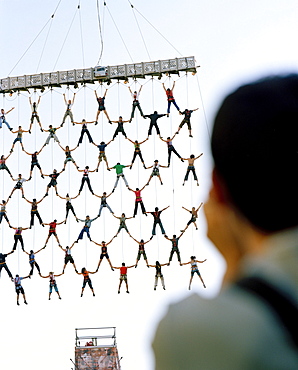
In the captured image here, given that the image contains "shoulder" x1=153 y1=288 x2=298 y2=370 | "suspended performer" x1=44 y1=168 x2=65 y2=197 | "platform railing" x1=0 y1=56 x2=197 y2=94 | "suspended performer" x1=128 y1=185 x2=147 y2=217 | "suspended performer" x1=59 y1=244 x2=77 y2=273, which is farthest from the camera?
"suspended performer" x1=44 y1=168 x2=65 y2=197

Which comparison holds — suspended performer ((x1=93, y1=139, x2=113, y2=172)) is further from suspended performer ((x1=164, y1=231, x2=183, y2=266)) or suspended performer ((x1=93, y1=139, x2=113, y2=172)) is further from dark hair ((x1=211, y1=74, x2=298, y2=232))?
dark hair ((x1=211, y1=74, x2=298, y2=232))

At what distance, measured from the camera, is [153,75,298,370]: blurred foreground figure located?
121 centimetres

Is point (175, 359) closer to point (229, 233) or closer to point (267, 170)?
point (229, 233)

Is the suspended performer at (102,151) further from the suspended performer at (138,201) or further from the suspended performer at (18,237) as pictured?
the suspended performer at (18,237)

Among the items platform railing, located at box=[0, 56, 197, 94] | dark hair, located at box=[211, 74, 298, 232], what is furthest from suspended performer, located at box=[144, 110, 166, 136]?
dark hair, located at box=[211, 74, 298, 232]

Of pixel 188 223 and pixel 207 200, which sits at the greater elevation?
pixel 188 223

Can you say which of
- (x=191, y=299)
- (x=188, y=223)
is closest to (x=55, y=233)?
(x=188, y=223)

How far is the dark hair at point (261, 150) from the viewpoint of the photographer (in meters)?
1.25

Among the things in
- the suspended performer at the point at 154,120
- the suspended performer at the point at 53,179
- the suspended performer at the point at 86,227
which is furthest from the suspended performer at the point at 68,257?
the suspended performer at the point at 154,120

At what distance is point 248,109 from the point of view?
1297 millimetres

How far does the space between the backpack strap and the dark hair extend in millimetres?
102

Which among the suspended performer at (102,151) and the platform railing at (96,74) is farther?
the suspended performer at (102,151)

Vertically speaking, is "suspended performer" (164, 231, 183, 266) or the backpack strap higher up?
"suspended performer" (164, 231, 183, 266)

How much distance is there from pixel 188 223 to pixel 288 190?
587 inches
